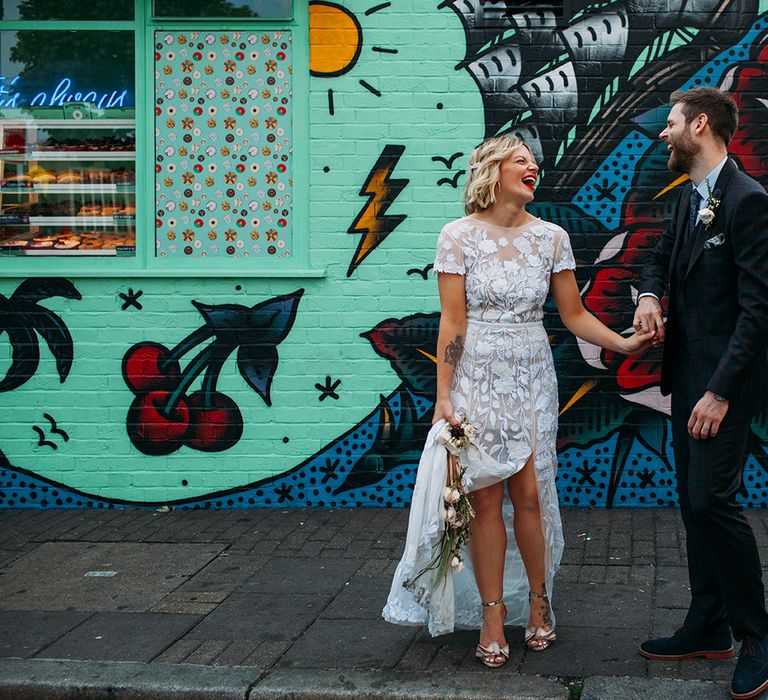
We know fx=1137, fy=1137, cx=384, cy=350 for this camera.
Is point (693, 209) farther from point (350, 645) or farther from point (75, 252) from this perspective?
point (75, 252)

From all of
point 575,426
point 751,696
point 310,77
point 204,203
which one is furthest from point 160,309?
point 751,696

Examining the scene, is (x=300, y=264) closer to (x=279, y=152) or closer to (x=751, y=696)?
(x=279, y=152)

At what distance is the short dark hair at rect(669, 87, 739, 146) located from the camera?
434cm

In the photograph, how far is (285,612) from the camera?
5.29 meters

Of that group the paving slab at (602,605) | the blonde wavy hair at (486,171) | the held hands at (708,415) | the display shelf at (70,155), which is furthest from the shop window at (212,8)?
the held hands at (708,415)

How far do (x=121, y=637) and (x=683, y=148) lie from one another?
313 cm

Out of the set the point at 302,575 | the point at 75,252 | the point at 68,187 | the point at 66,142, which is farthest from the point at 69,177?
the point at 302,575

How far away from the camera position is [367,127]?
7.16m

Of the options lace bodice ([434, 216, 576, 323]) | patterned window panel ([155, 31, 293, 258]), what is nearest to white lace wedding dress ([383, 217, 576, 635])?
lace bodice ([434, 216, 576, 323])

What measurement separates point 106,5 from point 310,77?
1451 millimetres

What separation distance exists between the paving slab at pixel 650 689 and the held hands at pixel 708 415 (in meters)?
0.93

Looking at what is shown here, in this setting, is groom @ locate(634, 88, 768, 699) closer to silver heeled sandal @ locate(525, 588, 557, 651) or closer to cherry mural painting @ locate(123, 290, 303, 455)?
silver heeled sandal @ locate(525, 588, 557, 651)

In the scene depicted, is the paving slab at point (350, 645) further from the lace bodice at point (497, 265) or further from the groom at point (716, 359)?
the lace bodice at point (497, 265)

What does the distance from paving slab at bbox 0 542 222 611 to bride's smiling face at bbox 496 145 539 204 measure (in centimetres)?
262
